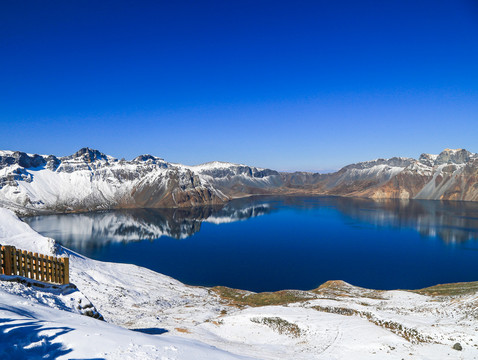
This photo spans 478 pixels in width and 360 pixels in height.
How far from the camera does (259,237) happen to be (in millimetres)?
141000

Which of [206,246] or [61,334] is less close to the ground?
[61,334]

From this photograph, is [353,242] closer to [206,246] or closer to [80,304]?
[206,246]

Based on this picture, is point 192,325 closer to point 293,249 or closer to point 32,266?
point 32,266

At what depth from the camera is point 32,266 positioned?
15.6 meters

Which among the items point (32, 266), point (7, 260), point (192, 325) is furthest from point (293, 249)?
point (7, 260)

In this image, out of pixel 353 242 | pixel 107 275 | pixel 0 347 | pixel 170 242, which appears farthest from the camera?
pixel 170 242

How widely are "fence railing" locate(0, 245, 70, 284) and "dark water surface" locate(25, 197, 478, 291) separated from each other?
6297 cm

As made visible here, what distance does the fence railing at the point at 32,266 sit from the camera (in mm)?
14711

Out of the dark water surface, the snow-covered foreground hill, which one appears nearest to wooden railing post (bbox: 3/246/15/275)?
the snow-covered foreground hill

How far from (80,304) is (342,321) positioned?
22148 mm

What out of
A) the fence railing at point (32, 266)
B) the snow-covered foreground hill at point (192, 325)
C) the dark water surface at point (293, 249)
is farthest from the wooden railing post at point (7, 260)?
the dark water surface at point (293, 249)

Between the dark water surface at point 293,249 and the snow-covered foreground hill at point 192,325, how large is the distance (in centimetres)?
3047

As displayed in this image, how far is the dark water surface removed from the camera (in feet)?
270

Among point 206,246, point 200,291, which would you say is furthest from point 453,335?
point 206,246
